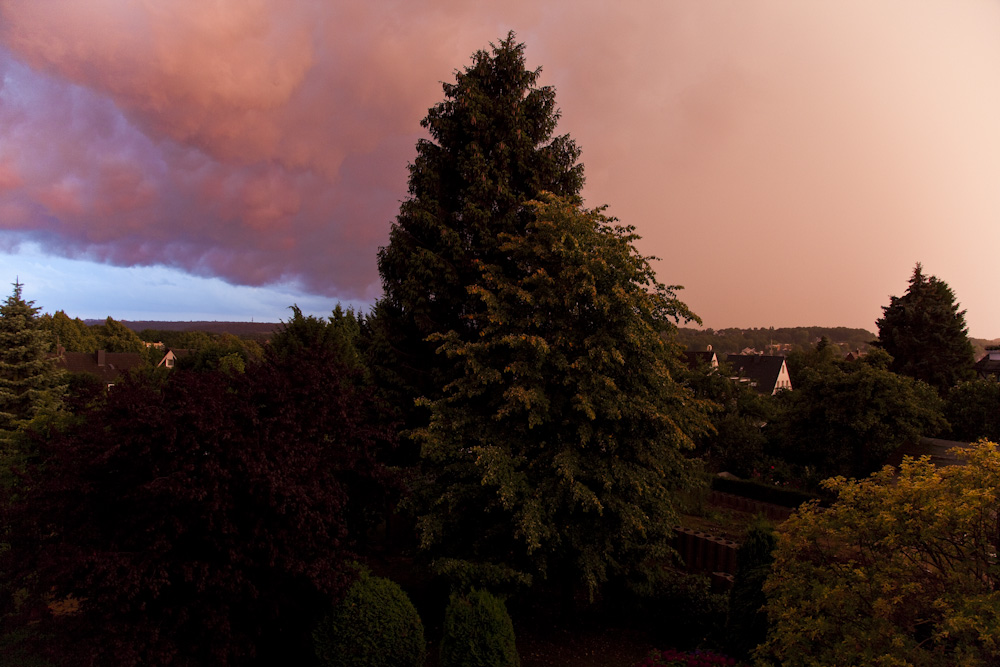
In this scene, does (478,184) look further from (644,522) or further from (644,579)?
(644,579)

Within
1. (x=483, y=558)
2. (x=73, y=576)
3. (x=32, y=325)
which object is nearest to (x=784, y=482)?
(x=483, y=558)

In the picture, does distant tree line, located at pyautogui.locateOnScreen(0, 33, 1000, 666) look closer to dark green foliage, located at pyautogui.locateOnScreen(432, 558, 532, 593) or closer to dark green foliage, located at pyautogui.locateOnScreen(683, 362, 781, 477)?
dark green foliage, located at pyautogui.locateOnScreen(432, 558, 532, 593)

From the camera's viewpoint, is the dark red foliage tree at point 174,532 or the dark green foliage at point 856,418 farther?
the dark green foliage at point 856,418

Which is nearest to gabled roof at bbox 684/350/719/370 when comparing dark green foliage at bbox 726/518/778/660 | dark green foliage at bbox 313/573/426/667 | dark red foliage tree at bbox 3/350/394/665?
dark green foliage at bbox 726/518/778/660

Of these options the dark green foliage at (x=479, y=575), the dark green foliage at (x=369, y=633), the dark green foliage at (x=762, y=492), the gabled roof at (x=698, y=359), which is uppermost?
Answer: the gabled roof at (x=698, y=359)

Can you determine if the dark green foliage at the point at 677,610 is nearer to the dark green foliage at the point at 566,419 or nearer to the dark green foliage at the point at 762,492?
the dark green foliage at the point at 566,419

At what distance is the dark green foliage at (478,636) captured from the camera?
25.3 ft

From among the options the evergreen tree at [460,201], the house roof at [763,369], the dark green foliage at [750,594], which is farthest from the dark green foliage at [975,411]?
the evergreen tree at [460,201]

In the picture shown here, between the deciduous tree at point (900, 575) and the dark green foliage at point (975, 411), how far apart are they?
28.1m

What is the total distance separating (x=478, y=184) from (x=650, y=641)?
435 inches

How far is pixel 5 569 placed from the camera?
6.98 metres

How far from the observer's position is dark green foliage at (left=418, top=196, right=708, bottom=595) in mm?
10008

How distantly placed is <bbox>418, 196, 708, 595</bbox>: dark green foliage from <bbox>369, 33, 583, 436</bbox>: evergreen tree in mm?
2332

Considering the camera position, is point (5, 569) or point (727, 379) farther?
point (727, 379)
